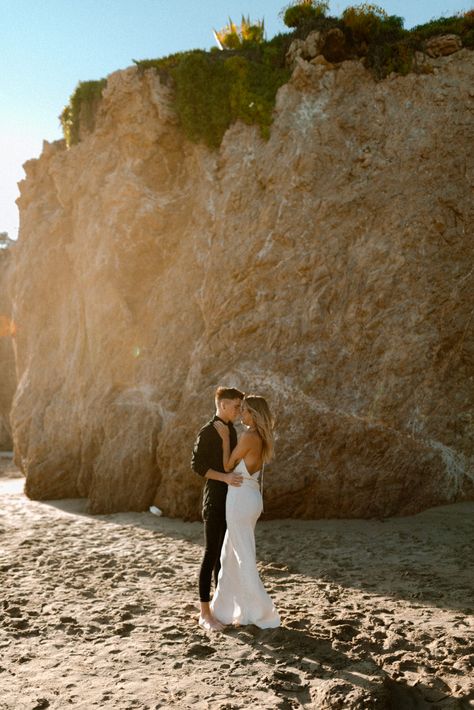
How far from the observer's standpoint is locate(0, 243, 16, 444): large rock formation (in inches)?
1067

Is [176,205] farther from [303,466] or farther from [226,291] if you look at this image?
[303,466]

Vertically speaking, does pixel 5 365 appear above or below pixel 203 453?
above

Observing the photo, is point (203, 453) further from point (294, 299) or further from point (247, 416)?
point (294, 299)

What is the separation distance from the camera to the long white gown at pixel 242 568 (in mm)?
5570

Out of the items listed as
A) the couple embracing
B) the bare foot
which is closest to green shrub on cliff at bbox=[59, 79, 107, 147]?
the couple embracing

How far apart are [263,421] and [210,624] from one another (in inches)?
73.7

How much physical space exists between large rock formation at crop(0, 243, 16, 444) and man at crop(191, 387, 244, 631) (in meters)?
23.0

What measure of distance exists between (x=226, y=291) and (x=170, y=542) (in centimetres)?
498

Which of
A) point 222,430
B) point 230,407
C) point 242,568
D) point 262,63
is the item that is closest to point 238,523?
point 242,568

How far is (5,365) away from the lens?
29516mm

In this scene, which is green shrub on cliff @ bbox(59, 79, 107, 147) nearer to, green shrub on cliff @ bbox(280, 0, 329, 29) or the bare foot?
green shrub on cliff @ bbox(280, 0, 329, 29)

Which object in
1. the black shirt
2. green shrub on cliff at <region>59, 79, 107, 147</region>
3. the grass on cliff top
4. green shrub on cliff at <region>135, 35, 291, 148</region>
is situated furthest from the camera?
green shrub on cliff at <region>59, 79, 107, 147</region>

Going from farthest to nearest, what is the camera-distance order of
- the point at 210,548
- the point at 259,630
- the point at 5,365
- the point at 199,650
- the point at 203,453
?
1. the point at 5,365
2. the point at 203,453
3. the point at 210,548
4. the point at 259,630
5. the point at 199,650

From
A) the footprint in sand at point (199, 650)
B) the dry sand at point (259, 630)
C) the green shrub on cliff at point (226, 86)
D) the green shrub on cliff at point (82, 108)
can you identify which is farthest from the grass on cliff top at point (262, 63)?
the footprint in sand at point (199, 650)
